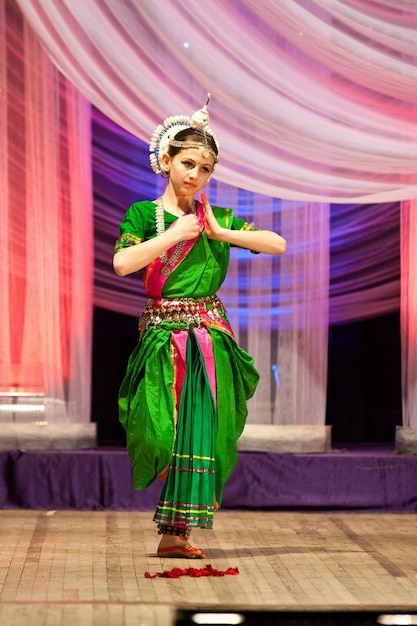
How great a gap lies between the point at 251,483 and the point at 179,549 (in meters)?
1.32

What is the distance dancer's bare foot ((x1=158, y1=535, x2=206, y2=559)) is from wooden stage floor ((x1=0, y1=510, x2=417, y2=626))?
5cm

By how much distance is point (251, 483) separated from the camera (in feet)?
17.4

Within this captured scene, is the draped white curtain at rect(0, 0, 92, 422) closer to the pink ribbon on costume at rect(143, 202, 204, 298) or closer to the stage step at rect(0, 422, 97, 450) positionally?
the stage step at rect(0, 422, 97, 450)

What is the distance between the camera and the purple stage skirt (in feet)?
17.2

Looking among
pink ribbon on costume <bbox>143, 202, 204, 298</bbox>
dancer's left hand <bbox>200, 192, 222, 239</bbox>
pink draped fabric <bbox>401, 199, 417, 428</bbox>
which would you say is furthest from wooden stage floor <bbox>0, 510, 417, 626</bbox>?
dancer's left hand <bbox>200, 192, 222, 239</bbox>

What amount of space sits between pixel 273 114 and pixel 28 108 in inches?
39.4

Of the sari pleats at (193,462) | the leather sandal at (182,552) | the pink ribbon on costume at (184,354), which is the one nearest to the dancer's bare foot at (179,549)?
the leather sandal at (182,552)

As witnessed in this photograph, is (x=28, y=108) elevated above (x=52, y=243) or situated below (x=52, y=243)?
above

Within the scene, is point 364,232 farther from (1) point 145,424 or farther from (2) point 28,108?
(1) point 145,424

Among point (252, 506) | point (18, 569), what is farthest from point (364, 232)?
point (18, 569)

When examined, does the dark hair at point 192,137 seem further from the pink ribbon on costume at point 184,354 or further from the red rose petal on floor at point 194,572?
the red rose petal on floor at point 194,572

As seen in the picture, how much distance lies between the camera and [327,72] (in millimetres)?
5191

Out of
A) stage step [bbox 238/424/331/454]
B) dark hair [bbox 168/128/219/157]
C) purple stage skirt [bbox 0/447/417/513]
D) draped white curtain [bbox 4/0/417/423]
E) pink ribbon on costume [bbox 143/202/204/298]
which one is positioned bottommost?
purple stage skirt [bbox 0/447/417/513]

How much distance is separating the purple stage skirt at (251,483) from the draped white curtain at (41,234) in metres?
0.25
